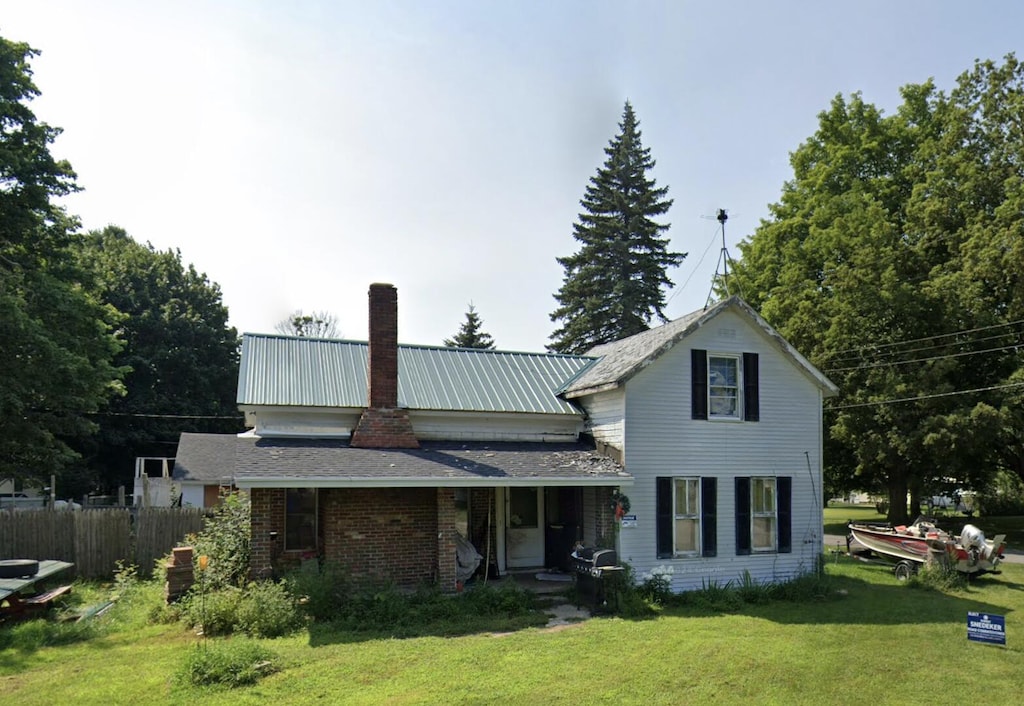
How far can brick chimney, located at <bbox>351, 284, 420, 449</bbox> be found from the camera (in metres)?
14.5

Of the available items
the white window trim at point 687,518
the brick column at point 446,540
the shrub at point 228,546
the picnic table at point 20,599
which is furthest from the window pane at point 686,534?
the picnic table at point 20,599

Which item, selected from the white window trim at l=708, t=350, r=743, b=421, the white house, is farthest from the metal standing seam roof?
→ the white window trim at l=708, t=350, r=743, b=421

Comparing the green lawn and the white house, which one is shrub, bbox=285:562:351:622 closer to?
the green lawn

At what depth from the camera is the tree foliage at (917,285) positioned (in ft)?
80.4

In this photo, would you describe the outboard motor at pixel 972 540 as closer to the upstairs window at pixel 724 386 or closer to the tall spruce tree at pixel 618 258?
the upstairs window at pixel 724 386

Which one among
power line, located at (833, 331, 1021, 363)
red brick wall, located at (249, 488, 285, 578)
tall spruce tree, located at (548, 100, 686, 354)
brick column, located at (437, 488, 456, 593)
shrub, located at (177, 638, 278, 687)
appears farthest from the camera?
tall spruce tree, located at (548, 100, 686, 354)

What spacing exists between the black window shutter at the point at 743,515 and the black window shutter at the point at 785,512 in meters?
0.85

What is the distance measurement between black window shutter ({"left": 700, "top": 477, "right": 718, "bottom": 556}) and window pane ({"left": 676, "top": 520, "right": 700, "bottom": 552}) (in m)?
0.15

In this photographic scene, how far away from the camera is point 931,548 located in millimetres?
16016

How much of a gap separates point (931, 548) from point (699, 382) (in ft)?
22.5

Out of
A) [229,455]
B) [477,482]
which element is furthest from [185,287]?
[477,482]

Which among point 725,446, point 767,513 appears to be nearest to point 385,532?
point 725,446

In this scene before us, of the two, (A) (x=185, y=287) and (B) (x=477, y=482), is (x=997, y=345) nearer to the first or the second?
(B) (x=477, y=482)

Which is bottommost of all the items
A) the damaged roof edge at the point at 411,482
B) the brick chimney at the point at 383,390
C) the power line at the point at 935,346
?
the damaged roof edge at the point at 411,482
